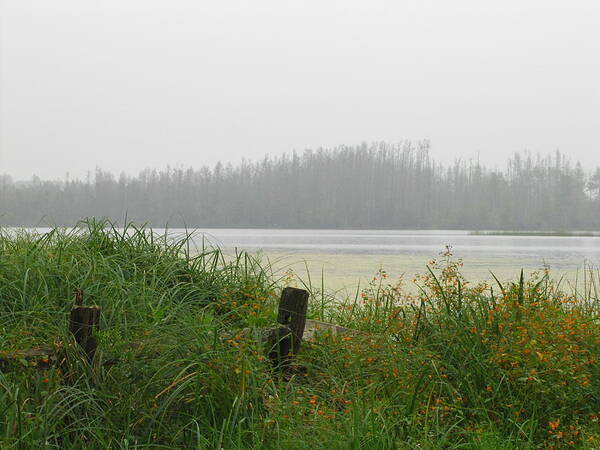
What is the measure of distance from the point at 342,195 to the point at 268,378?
88.2 meters

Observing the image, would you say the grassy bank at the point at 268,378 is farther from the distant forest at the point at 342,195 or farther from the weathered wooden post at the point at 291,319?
the distant forest at the point at 342,195

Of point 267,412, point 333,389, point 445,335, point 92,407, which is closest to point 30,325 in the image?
point 92,407

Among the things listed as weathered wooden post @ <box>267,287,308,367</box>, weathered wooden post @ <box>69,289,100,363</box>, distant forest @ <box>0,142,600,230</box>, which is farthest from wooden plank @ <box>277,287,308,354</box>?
distant forest @ <box>0,142,600,230</box>

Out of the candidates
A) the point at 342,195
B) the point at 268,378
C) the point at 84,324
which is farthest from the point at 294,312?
the point at 342,195

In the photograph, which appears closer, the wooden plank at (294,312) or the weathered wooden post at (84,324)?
the weathered wooden post at (84,324)

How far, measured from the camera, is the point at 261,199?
9162cm

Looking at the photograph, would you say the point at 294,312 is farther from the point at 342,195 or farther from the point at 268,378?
the point at 342,195

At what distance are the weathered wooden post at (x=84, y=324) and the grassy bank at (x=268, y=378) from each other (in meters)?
0.08

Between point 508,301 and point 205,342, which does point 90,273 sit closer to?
point 205,342

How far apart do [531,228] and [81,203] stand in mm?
63987

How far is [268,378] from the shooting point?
3.82 metres

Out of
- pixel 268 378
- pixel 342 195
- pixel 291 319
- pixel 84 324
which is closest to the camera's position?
pixel 84 324

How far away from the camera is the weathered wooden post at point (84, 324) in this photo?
134 inches

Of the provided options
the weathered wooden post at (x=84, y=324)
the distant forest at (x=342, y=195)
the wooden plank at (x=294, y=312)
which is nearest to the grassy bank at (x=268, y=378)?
the weathered wooden post at (x=84, y=324)
